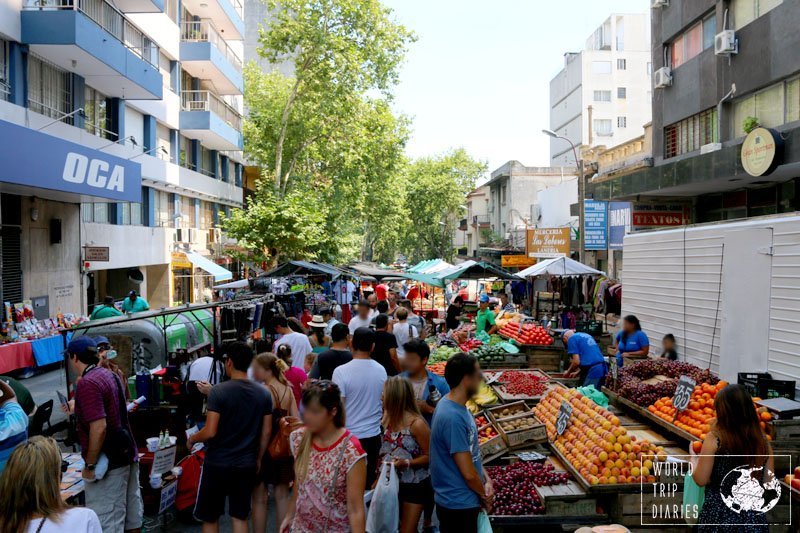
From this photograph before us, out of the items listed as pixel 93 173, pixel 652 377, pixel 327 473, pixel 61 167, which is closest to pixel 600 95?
pixel 93 173

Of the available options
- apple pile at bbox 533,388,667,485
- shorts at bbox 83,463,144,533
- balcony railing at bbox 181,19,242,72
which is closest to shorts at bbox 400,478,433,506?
apple pile at bbox 533,388,667,485

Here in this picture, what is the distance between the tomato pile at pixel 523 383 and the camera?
30.1ft

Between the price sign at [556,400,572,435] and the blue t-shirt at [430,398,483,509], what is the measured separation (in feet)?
9.90

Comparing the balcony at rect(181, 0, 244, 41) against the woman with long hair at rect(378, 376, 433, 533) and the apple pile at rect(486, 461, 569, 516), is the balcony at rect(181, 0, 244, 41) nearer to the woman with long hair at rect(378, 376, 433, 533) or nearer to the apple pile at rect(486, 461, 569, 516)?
the apple pile at rect(486, 461, 569, 516)

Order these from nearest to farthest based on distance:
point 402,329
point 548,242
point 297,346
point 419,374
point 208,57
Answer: point 419,374 → point 297,346 → point 402,329 → point 548,242 → point 208,57

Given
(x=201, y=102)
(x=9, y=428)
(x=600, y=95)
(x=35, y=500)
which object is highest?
(x=600, y=95)

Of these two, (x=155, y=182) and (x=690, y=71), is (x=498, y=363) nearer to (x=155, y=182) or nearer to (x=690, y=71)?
(x=690, y=71)

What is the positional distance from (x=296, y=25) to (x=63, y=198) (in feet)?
53.7

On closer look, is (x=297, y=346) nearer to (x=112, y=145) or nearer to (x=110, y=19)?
(x=112, y=145)

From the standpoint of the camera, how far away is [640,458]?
6191 mm

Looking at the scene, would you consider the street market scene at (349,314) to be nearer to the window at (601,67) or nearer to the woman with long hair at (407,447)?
the woman with long hair at (407,447)

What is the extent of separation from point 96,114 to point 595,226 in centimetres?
1875

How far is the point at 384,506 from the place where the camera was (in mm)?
4520

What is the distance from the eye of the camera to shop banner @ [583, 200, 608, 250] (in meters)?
25.2
